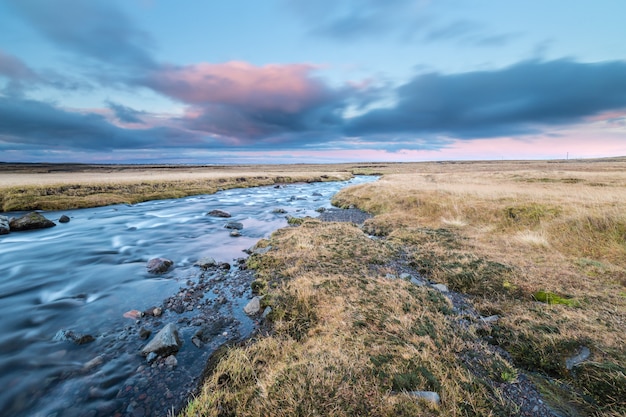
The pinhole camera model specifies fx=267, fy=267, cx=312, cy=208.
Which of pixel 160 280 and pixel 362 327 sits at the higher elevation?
pixel 362 327

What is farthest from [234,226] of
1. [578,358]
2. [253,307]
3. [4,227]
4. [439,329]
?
[578,358]

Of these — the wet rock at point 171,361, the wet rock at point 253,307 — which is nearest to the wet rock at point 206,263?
the wet rock at point 253,307

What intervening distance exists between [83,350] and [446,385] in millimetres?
8648

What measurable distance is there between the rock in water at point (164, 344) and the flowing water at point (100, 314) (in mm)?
189

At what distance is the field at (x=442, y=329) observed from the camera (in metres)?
4.43

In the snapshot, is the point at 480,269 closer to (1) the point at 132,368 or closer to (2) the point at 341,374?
(2) the point at 341,374

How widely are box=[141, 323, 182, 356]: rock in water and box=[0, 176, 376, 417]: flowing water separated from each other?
0.62ft

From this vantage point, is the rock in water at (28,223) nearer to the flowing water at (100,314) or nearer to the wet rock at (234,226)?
the flowing water at (100,314)

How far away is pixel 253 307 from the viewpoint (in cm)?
840

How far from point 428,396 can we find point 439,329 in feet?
7.34

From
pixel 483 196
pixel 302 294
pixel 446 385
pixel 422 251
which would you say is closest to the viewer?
pixel 446 385

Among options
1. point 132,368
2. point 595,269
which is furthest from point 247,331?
point 595,269

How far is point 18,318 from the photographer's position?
8977 millimetres

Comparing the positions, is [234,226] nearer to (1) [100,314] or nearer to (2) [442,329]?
(1) [100,314]
